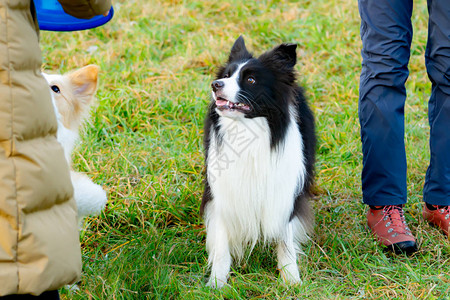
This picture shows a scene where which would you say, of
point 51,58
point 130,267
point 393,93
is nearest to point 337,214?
point 393,93

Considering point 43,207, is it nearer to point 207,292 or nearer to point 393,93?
point 207,292

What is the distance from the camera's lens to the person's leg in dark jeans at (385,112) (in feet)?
8.84

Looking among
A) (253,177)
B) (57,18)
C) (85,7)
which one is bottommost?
(253,177)

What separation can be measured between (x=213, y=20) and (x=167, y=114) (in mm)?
2183

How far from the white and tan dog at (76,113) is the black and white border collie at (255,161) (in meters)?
0.60

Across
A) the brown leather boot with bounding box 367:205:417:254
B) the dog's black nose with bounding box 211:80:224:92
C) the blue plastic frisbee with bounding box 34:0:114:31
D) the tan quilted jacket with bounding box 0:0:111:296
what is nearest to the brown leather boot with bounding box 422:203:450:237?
the brown leather boot with bounding box 367:205:417:254

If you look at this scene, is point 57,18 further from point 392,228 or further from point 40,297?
point 392,228

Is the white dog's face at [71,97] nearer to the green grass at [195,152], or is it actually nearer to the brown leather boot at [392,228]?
the green grass at [195,152]

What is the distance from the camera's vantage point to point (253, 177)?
2.59 m

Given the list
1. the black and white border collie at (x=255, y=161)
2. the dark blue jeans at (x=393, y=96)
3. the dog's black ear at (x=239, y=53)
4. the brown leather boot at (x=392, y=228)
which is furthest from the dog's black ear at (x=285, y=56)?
the brown leather boot at (x=392, y=228)

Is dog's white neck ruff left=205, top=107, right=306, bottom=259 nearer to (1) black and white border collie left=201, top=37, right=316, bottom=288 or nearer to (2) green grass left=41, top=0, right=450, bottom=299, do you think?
(1) black and white border collie left=201, top=37, right=316, bottom=288

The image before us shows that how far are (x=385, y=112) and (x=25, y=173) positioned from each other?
2.01 m

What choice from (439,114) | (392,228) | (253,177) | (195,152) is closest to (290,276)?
(253,177)

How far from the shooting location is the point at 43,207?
1.40 metres
